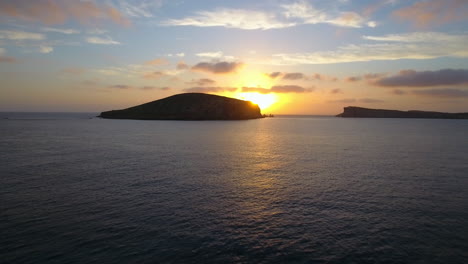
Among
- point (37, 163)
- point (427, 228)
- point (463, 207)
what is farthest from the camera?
point (37, 163)

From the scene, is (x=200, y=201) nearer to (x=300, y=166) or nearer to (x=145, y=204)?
(x=145, y=204)

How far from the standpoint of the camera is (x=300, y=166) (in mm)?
51094

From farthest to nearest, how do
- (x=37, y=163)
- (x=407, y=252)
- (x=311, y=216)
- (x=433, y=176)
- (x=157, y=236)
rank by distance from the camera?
1. (x=37, y=163)
2. (x=433, y=176)
3. (x=311, y=216)
4. (x=157, y=236)
5. (x=407, y=252)

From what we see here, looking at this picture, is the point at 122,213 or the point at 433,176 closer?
the point at 122,213

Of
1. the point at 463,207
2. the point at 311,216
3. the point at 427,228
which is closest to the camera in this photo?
the point at 427,228

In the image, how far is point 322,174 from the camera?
44062 mm

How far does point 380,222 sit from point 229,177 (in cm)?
2288

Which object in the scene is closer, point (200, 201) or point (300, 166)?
point (200, 201)

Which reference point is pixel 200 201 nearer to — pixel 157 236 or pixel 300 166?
pixel 157 236

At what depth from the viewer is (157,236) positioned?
2148cm

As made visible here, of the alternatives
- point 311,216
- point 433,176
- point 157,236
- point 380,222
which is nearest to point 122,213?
point 157,236

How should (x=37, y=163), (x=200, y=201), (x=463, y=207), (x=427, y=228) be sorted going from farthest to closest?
(x=37, y=163) → (x=200, y=201) → (x=463, y=207) → (x=427, y=228)

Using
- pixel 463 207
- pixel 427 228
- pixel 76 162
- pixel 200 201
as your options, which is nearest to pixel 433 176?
pixel 463 207

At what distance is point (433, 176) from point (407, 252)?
1164 inches
